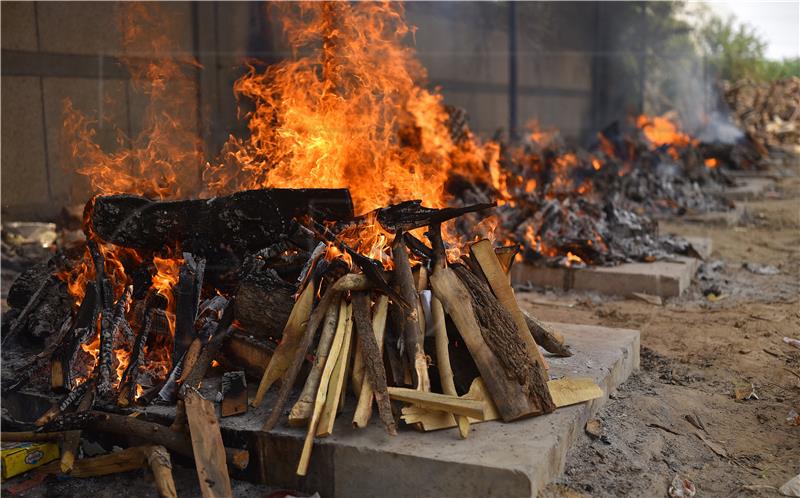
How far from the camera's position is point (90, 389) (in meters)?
3.71

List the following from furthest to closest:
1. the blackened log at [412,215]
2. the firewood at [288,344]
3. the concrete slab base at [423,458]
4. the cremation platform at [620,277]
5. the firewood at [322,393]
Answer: the cremation platform at [620,277] < the blackened log at [412,215] < the firewood at [288,344] < the firewood at [322,393] < the concrete slab base at [423,458]

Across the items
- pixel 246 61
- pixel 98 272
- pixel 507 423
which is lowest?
pixel 507 423

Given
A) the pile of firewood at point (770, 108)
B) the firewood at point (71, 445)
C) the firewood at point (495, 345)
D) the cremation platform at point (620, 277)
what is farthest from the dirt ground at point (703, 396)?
the pile of firewood at point (770, 108)

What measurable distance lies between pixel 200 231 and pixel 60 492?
1597 millimetres

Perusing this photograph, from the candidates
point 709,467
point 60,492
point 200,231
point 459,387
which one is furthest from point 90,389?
point 709,467

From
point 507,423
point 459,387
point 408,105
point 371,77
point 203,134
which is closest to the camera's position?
point 507,423

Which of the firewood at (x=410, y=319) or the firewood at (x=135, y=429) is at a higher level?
the firewood at (x=410, y=319)

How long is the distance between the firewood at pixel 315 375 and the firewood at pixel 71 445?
1.08m

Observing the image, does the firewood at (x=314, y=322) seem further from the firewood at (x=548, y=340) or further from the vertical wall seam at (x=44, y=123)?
the vertical wall seam at (x=44, y=123)

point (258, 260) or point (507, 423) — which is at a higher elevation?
point (258, 260)

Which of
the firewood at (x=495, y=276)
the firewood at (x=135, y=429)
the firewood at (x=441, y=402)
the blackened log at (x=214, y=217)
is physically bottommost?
the firewood at (x=135, y=429)

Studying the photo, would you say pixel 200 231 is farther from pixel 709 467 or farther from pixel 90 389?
pixel 709 467

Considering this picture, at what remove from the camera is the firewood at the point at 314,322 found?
3.41 metres

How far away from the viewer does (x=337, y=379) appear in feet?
11.1
